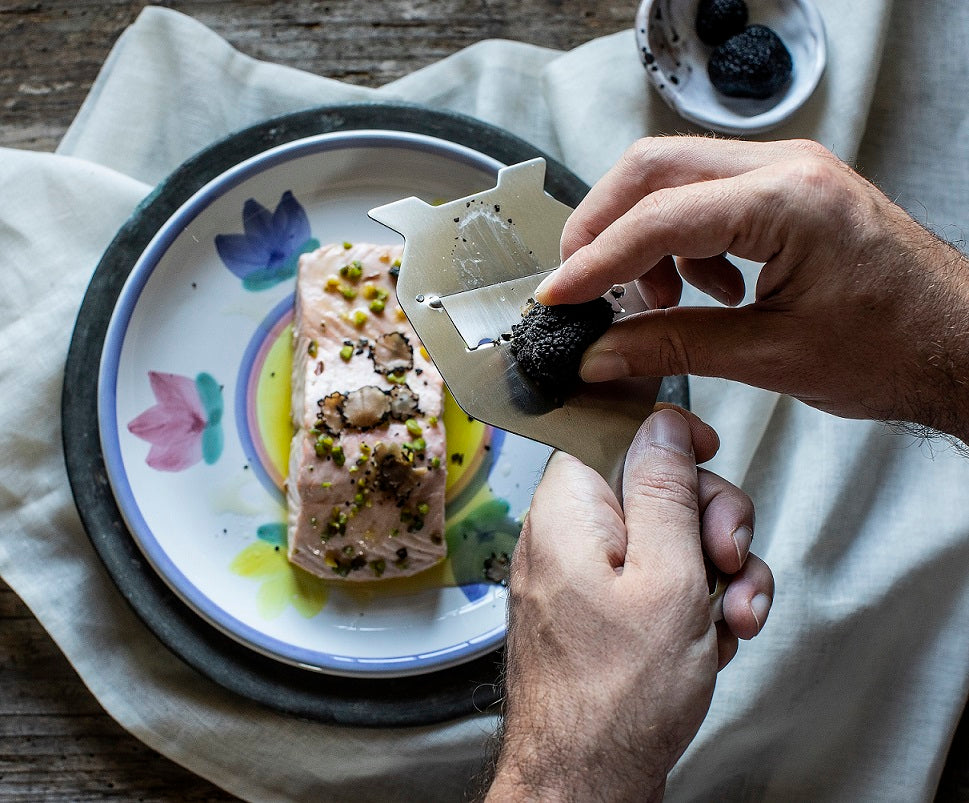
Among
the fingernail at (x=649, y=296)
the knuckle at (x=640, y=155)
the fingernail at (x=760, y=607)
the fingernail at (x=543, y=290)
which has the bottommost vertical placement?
the fingernail at (x=760, y=607)

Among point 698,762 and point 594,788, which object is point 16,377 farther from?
point 698,762

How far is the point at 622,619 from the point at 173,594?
3.47ft

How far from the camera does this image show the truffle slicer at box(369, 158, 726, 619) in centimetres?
155

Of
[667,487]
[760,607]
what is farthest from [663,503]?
[760,607]

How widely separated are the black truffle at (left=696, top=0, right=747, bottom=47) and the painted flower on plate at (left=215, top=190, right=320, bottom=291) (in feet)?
3.46

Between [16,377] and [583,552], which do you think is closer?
[583,552]

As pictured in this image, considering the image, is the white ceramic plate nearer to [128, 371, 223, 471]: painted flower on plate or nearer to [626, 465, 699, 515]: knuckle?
[128, 371, 223, 471]: painted flower on plate

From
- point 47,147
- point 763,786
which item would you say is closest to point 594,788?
point 763,786

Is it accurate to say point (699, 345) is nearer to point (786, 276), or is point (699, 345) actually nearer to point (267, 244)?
point (786, 276)

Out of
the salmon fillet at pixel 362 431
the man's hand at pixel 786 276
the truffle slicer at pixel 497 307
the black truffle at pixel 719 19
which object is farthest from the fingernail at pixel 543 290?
the black truffle at pixel 719 19

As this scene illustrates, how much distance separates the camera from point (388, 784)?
202 cm

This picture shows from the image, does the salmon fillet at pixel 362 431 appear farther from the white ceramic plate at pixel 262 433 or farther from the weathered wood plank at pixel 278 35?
the weathered wood plank at pixel 278 35

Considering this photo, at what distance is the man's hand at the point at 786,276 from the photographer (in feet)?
4.58

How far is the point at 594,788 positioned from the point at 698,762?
73 cm
